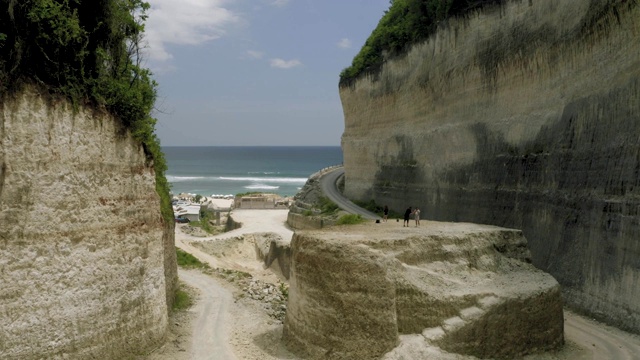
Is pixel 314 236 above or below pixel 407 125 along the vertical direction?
below

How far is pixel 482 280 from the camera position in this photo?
15125 mm

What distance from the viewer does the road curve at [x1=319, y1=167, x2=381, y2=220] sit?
37.6 meters

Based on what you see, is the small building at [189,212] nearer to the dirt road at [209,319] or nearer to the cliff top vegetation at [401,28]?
the cliff top vegetation at [401,28]

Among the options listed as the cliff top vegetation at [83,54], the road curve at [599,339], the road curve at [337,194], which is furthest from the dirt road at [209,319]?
the road curve at [337,194]

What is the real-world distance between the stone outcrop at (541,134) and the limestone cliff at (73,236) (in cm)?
1367

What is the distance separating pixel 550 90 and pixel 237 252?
21.2 meters

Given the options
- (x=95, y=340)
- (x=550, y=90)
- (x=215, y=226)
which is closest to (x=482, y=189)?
(x=550, y=90)

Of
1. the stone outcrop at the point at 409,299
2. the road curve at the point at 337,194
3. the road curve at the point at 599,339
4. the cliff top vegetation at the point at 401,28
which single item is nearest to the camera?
the stone outcrop at the point at 409,299

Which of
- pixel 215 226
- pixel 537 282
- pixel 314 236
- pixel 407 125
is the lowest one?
pixel 215 226

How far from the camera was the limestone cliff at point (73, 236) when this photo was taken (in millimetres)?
10820

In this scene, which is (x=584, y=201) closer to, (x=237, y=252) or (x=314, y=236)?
(x=314, y=236)

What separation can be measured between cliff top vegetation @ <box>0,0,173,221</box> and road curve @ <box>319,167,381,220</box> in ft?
69.1

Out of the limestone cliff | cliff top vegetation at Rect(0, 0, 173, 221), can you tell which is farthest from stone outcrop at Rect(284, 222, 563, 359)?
cliff top vegetation at Rect(0, 0, 173, 221)

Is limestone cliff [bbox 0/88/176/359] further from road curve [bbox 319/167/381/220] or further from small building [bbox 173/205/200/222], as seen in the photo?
small building [bbox 173/205/200/222]
